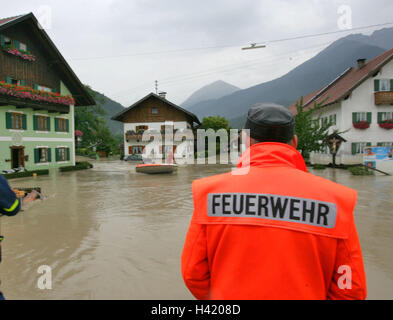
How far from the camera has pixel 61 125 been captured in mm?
28469

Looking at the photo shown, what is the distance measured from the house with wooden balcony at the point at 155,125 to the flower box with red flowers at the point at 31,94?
1822cm

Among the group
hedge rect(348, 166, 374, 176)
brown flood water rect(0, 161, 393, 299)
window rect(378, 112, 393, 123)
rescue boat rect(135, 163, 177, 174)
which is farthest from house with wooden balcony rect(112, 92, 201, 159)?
brown flood water rect(0, 161, 393, 299)

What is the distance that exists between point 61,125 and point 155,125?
18.3 meters

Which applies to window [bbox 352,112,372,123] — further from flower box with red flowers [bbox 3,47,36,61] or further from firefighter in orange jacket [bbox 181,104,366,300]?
firefighter in orange jacket [bbox 181,104,366,300]

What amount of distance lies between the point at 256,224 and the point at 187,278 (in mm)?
562

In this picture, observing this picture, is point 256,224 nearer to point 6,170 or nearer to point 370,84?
point 6,170

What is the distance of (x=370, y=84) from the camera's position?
28.7m

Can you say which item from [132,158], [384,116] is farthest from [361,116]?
[132,158]

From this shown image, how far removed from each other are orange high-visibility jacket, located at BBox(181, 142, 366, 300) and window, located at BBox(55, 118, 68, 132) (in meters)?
29.4

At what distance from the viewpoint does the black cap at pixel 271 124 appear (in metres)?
1.66

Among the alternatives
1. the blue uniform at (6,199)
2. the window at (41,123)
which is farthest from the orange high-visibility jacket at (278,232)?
the window at (41,123)

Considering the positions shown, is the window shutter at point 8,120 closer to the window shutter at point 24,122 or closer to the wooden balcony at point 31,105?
the wooden balcony at point 31,105

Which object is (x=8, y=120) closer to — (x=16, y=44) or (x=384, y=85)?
(x=16, y=44)

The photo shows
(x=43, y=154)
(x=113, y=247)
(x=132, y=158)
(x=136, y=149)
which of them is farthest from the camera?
(x=136, y=149)
